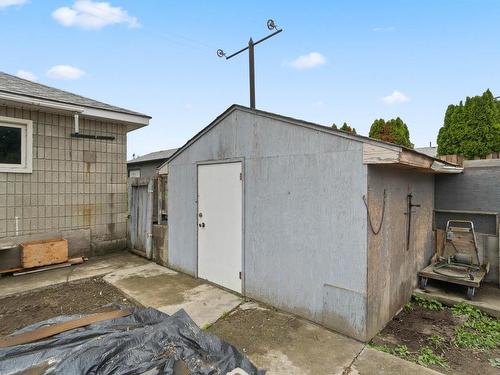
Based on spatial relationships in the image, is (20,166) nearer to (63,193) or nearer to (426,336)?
(63,193)

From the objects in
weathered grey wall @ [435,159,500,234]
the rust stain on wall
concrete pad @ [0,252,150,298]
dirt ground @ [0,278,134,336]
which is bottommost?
dirt ground @ [0,278,134,336]

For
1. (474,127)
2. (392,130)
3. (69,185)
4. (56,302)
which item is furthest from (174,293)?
(392,130)

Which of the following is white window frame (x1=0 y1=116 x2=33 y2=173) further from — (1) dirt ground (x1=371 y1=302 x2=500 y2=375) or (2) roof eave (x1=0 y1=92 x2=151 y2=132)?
(1) dirt ground (x1=371 y1=302 x2=500 y2=375)

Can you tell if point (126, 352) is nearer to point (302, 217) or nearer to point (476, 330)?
point (302, 217)

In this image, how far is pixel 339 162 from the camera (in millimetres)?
2922

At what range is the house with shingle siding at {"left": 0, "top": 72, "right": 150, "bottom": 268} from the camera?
493 centimetres

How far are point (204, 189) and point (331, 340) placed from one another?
279 centimetres

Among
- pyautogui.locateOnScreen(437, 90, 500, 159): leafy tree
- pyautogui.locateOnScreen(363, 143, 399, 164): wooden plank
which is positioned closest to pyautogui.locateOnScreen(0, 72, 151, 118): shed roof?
pyautogui.locateOnScreen(363, 143, 399, 164): wooden plank

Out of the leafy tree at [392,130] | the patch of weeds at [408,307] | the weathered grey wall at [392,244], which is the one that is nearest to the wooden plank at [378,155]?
the weathered grey wall at [392,244]

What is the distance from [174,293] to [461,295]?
4.00m

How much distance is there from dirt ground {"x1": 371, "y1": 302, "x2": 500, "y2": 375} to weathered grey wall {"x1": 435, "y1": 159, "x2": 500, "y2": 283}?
150 centimetres

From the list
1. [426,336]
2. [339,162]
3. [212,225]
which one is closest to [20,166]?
[212,225]

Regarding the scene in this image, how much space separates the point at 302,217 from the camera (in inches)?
128

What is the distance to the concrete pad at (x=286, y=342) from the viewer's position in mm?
2338
